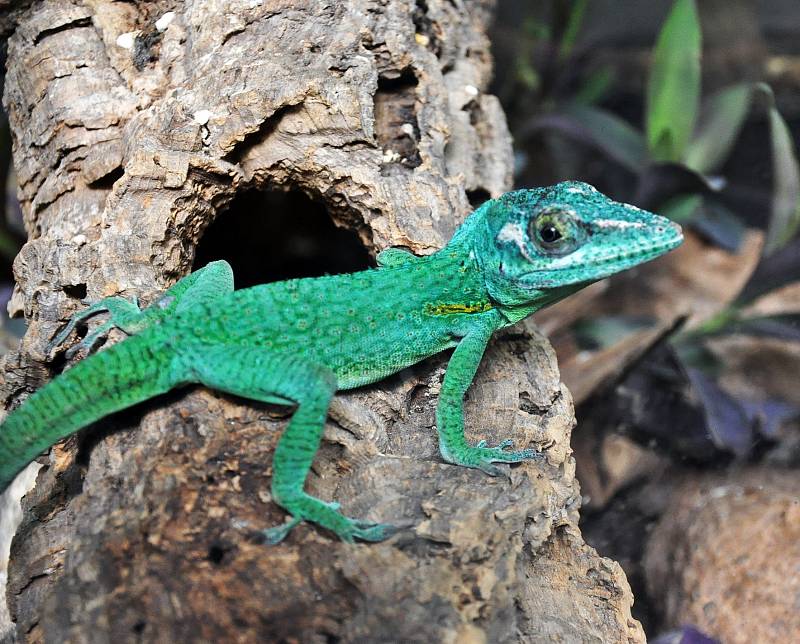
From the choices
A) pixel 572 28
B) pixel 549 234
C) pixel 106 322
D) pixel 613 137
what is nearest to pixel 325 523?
pixel 106 322

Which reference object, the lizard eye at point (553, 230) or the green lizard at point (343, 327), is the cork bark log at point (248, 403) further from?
the lizard eye at point (553, 230)

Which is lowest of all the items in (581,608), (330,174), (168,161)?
(581,608)

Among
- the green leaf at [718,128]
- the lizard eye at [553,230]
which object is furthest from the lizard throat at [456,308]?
the green leaf at [718,128]

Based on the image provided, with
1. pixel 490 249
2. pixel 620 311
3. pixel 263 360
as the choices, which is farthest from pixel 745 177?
pixel 263 360

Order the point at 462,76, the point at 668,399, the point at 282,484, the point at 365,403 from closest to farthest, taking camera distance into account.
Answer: the point at 282,484
the point at 365,403
the point at 462,76
the point at 668,399

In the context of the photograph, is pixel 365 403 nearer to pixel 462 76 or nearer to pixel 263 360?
pixel 263 360

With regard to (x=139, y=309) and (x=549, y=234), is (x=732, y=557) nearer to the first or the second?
(x=549, y=234)
